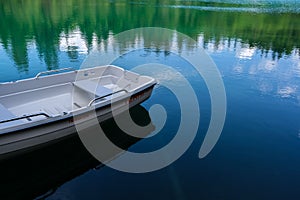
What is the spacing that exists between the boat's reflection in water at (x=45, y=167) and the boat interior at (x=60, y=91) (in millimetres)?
1414

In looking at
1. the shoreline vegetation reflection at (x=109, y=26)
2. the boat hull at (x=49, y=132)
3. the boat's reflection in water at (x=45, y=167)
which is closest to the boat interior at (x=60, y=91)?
the boat hull at (x=49, y=132)

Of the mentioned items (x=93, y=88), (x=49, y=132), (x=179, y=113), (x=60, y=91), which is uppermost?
(x=93, y=88)

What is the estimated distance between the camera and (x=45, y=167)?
31.3 ft

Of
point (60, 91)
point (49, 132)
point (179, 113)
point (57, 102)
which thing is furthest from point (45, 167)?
point (179, 113)

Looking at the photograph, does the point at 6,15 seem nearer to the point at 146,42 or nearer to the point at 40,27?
the point at 40,27

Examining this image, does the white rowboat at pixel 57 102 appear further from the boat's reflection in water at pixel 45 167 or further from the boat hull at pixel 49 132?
the boat's reflection in water at pixel 45 167

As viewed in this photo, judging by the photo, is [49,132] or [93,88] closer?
[49,132]

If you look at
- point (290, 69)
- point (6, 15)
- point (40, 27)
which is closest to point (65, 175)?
point (290, 69)

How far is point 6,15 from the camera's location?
38500 millimetres

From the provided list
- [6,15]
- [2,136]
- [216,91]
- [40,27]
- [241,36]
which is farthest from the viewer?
[6,15]

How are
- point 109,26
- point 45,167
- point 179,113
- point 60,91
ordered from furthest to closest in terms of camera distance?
point 109,26
point 179,113
point 60,91
point 45,167

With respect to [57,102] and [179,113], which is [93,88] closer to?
[57,102]

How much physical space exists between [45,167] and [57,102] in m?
3.51

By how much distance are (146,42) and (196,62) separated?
319 inches
